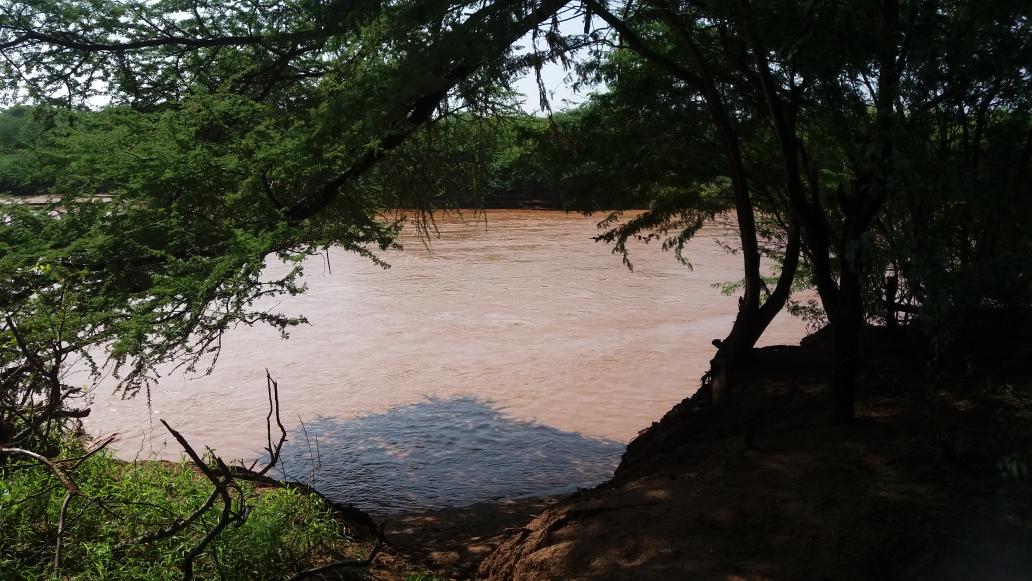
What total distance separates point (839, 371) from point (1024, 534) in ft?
5.83

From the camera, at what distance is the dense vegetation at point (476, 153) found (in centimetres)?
459

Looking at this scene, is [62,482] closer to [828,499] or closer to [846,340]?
[828,499]

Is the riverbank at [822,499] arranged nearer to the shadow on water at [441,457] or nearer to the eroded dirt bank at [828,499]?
the eroded dirt bank at [828,499]

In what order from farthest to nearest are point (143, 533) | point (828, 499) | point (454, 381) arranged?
point (454, 381)
point (828, 499)
point (143, 533)

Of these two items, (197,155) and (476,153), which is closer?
(197,155)

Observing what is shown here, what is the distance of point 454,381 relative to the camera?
12602mm

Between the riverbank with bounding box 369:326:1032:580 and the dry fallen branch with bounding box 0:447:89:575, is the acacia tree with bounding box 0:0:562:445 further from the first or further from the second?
the riverbank with bounding box 369:326:1032:580

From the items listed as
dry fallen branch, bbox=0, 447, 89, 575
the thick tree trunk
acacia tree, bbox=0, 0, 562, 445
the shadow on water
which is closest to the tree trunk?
the thick tree trunk

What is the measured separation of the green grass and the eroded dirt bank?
127 centimetres

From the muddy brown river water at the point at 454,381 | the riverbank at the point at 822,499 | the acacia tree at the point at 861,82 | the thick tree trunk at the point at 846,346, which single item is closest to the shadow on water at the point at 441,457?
the muddy brown river water at the point at 454,381

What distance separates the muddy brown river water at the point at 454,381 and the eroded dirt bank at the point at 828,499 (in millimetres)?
2941

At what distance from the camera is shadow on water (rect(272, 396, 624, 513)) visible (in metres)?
8.61

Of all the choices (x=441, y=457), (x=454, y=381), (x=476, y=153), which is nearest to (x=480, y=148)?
(x=476, y=153)

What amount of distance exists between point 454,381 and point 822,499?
8336mm
